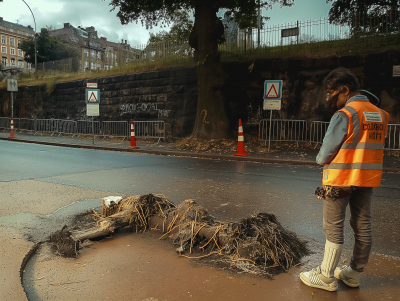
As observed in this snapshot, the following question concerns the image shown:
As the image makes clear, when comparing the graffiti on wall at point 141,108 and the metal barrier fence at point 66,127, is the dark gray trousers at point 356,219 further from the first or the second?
the metal barrier fence at point 66,127

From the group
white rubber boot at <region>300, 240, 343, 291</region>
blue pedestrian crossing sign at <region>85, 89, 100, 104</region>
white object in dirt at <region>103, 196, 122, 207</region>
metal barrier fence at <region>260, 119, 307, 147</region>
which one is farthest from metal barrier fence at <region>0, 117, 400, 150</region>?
white rubber boot at <region>300, 240, 343, 291</region>

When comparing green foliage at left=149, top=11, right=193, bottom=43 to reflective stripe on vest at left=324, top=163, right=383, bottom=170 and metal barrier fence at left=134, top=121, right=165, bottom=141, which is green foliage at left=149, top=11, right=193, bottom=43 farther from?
reflective stripe on vest at left=324, top=163, right=383, bottom=170

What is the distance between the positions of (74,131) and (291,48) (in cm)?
1415

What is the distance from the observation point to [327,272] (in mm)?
2738

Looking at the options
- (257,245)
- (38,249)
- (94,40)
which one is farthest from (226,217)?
(94,40)

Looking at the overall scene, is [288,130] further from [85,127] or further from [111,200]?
[85,127]

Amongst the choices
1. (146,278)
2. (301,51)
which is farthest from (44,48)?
(146,278)

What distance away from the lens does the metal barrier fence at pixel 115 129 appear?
1907cm

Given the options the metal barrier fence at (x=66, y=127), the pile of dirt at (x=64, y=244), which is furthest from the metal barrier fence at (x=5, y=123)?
the pile of dirt at (x=64, y=244)

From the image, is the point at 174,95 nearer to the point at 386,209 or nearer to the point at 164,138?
the point at 164,138

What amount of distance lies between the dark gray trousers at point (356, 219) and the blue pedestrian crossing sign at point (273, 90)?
994 cm

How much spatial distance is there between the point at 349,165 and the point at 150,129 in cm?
1596

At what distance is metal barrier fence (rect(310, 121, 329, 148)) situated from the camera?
544 inches

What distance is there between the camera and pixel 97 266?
321cm
